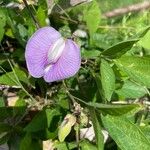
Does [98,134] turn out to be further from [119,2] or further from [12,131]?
[119,2]

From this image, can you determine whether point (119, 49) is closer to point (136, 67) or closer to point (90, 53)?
point (136, 67)

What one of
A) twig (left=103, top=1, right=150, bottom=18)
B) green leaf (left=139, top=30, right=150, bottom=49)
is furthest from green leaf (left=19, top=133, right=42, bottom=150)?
twig (left=103, top=1, right=150, bottom=18)

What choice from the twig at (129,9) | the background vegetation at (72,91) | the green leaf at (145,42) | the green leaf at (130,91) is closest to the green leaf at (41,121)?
the background vegetation at (72,91)

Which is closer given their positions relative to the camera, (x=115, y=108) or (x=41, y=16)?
(x=115, y=108)

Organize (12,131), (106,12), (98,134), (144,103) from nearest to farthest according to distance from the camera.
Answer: (98,134)
(12,131)
(144,103)
(106,12)

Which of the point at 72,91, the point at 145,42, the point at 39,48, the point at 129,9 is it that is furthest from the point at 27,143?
the point at 129,9

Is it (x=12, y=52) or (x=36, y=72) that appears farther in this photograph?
(x=12, y=52)

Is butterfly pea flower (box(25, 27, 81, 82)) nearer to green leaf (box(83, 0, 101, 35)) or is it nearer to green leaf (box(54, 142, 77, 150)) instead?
green leaf (box(54, 142, 77, 150))

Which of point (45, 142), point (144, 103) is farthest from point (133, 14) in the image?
point (45, 142)
